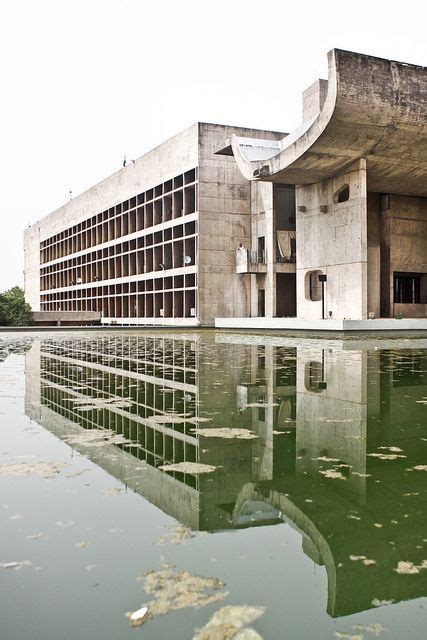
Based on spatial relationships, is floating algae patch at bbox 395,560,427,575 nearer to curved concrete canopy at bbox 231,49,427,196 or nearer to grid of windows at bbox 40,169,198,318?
curved concrete canopy at bbox 231,49,427,196

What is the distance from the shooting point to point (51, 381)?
370 inches

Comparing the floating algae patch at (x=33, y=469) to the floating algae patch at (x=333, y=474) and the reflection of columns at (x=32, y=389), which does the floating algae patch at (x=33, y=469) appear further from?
the reflection of columns at (x=32, y=389)

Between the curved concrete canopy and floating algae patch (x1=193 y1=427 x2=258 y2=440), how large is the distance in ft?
81.0

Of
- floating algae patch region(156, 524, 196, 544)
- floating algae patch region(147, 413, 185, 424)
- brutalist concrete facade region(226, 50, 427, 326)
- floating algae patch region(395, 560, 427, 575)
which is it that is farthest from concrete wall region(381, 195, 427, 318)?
floating algae patch region(395, 560, 427, 575)

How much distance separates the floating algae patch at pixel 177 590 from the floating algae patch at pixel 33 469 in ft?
5.86

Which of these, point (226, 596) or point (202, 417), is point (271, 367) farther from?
point (226, 596)

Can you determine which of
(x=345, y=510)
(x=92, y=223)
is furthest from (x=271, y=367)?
(x=92, y=223)

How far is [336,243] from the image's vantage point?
35.0 m

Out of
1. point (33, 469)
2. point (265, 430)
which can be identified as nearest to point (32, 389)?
point (265, 430)

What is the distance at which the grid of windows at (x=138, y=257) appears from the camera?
48844 mm

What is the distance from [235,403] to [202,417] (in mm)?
999

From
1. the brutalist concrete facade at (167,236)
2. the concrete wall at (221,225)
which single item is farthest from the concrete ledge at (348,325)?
the brutalist concrete facade at (167,236)

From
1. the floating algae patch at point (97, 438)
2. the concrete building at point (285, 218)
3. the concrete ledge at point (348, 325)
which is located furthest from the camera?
the concrete ledge at point (348, 325)

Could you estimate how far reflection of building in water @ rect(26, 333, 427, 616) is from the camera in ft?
9.40
